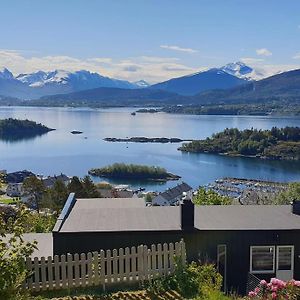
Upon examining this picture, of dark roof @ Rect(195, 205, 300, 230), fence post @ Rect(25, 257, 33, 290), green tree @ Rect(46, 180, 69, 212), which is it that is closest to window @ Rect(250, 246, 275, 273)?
dark roof @ Rect(195, 205, 300, 230)

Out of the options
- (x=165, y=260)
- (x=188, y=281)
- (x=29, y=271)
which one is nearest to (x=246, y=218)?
(x=165, y=260)

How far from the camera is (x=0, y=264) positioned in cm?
554

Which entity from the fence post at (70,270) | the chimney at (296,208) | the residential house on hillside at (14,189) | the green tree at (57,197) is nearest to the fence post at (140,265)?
the fence post at (70,270)

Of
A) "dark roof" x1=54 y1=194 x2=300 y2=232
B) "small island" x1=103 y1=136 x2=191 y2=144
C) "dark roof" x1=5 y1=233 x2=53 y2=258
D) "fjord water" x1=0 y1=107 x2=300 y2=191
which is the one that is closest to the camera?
"dark roof" x1=5 y1=233 x2=53 y2=258

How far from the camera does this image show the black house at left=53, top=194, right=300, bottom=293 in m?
10.0

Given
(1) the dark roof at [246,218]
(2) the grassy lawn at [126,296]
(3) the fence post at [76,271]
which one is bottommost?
(2) the grassy lawn at [126,296]

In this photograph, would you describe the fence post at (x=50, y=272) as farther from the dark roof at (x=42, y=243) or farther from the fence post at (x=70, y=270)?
the dark roof at (x=42, y=243)

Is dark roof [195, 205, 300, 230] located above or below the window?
above

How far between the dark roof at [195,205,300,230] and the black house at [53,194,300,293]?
0.02m

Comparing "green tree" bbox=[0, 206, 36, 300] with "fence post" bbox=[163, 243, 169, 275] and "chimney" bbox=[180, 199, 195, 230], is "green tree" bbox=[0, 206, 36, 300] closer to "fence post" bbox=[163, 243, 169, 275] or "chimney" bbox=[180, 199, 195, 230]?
"fence post" bbox=[163, 243, 169, 275]

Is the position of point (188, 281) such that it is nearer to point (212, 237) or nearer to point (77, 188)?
point (212, 237)

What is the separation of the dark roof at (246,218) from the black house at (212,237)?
0.07ft

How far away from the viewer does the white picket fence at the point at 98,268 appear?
8.25m

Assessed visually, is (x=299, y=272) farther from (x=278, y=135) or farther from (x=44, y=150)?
(x=278, y=135)
